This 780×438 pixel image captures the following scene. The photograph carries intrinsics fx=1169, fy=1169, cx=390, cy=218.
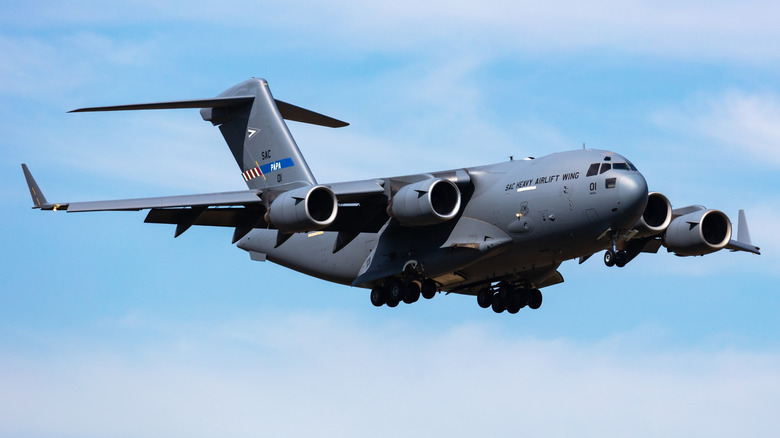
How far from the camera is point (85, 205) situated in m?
19.3

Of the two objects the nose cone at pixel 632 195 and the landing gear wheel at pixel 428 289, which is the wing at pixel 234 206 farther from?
the nose cone at pixel 632 195

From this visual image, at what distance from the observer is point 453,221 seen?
65.2ft

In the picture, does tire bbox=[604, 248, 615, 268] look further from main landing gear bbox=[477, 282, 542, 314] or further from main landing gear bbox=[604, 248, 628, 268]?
main landing gear bbox=[477, 282, 542, 314]

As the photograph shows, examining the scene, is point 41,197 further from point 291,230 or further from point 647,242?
point 647,242

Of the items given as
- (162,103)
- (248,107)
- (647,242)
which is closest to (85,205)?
(162,103)

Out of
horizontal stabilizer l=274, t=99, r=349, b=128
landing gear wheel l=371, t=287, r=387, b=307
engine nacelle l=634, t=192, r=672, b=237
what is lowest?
landing gear wheel l=371, t=287, r=387, b=307

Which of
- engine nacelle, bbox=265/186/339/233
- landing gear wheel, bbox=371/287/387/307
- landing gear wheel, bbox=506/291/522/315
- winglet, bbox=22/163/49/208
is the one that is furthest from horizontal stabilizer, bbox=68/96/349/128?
landing gear wheel, bbox=506/291/522/315

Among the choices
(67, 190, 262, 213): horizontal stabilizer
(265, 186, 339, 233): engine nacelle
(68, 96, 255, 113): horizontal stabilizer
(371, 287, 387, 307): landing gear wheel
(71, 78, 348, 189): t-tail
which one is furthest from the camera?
(71, 78, 348, 189): t-tail

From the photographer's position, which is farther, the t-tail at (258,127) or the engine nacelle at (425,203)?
the t-tail at (258,127)

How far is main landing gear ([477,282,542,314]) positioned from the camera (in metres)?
21.5

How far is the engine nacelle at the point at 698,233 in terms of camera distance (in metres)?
20.8

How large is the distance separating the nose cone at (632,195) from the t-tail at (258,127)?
6221 mm

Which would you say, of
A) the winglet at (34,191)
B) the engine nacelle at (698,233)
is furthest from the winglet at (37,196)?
the engine nacelle at (698,233)

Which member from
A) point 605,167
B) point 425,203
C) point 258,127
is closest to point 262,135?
point 258,127
